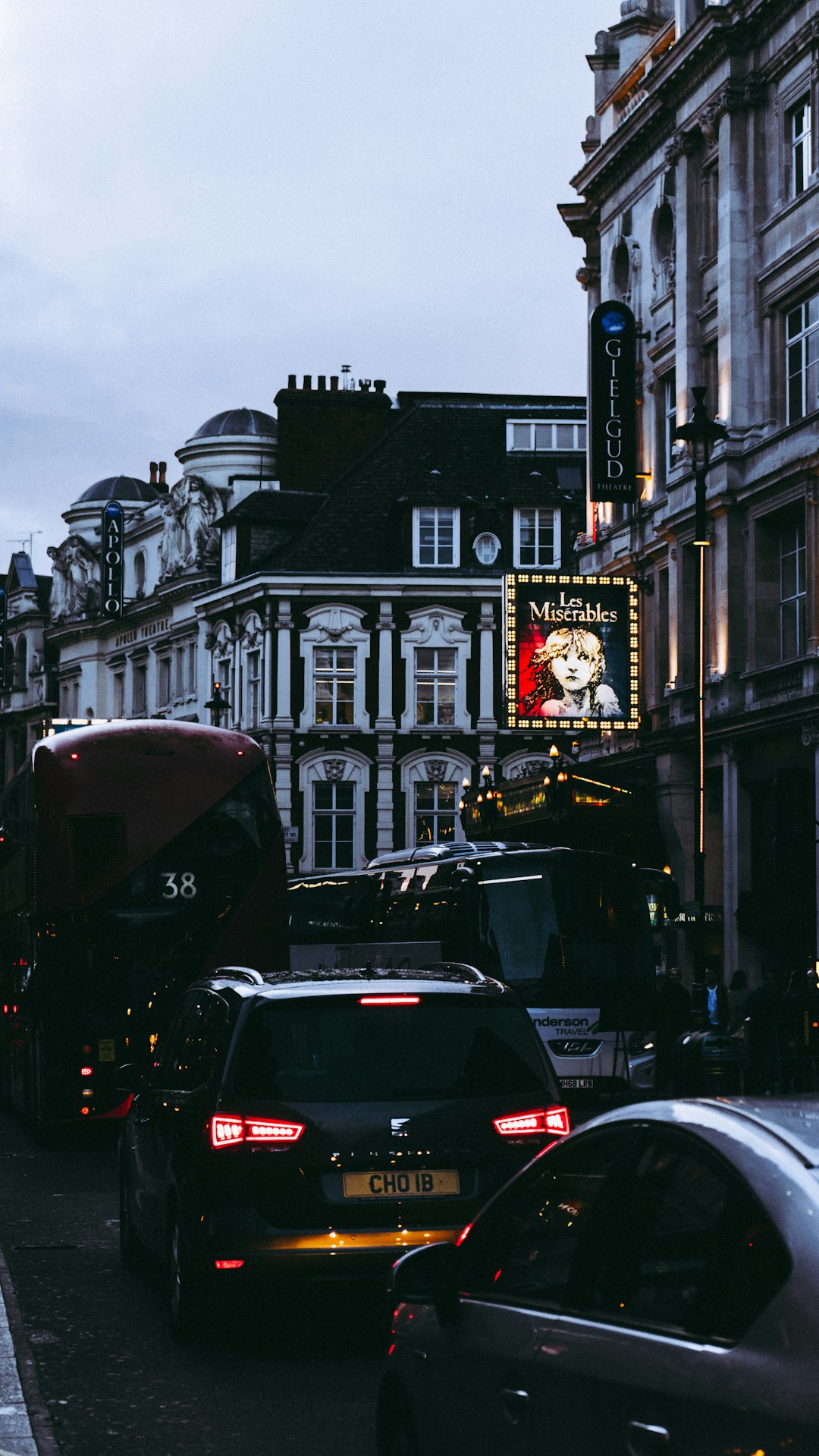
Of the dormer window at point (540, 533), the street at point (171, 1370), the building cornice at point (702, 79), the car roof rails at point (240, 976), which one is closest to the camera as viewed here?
the street at point (171, 1370)

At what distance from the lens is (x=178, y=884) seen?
19094 millimetres

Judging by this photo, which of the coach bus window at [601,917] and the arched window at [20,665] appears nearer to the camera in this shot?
the coach bus window at [601,917]

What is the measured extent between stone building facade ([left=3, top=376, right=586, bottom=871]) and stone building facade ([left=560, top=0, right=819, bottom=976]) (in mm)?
21673

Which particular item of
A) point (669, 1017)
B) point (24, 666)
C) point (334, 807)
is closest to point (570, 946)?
point (669, 1017)

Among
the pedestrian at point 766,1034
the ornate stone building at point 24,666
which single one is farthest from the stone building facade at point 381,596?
the pedestrian at point 766,1034

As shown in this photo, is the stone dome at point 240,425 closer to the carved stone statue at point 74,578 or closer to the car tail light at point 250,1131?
the carved stone statue at point 74,578

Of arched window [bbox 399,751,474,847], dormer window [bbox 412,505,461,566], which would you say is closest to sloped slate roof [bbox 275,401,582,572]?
dormer window [bbox 412,505,461,566]

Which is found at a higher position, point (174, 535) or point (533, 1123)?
point (174, 535)

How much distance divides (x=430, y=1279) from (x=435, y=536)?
5839 cm

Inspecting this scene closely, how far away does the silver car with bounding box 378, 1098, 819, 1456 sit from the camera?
3.78m

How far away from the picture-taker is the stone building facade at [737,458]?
1289 inches

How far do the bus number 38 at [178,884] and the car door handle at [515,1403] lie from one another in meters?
14.5

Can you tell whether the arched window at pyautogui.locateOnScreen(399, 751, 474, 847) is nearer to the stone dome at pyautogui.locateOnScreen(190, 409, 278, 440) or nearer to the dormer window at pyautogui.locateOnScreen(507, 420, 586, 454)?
the dormer window at pyautogui.locateOnScreen(507, 420, 586, 454)

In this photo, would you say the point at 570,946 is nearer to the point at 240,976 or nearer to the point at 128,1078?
the point at 128,1078
